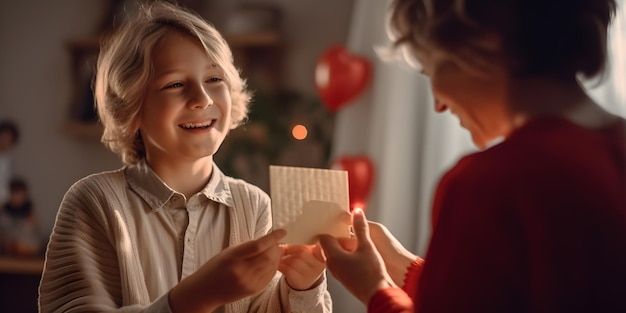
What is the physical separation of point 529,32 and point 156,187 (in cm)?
68

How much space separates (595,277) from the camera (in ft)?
2.07

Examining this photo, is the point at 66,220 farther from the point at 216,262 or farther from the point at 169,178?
the point at 216,262

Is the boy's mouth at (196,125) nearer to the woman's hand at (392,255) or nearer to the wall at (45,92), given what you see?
the woman's hand at (392,255)

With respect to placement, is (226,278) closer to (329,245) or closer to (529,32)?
(329,245)

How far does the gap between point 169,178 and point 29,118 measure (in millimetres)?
2928

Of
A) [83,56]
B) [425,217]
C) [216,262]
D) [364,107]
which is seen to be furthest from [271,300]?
[83,56]

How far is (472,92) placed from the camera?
697 millimetres

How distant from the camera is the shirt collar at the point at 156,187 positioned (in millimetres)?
1113

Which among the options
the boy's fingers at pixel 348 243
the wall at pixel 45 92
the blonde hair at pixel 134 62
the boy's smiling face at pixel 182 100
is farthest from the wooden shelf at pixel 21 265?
the boy's fingers at pixel 348 243

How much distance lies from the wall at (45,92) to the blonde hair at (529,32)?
3073 millimetres

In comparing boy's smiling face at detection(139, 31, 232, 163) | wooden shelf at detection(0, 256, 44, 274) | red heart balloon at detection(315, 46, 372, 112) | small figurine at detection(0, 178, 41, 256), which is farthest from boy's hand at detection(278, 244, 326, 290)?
small figurine at detection(0, 178, 41, 256)

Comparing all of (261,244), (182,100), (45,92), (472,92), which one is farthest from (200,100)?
(45,92)

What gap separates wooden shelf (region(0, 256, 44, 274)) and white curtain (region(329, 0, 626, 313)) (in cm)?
149

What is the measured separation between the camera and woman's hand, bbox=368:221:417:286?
0.99 m
